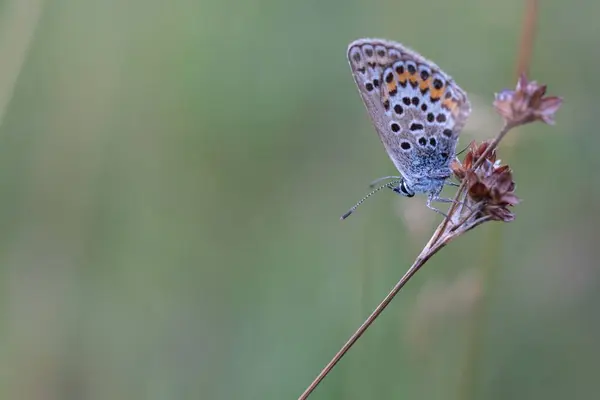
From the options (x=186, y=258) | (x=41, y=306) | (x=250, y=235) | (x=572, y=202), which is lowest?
(x=41, y=306)

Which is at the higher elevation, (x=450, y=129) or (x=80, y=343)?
(x=450, y=129)

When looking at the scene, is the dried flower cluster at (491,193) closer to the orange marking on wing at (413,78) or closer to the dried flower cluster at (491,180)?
the dried flower cluster at (491,180)

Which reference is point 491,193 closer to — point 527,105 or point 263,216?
point 527,105

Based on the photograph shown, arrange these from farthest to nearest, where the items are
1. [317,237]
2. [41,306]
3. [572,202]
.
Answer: [317,237] < [572,202] < [41,306]

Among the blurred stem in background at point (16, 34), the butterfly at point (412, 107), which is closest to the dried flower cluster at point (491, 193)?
the butterfly at point (412, 107)

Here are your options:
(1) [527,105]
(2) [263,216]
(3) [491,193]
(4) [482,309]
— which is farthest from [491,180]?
(2) [263,216]

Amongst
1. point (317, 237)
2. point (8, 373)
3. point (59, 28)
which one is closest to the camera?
point (8, 373)

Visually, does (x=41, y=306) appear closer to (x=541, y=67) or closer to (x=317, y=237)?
(x=317, y=237)

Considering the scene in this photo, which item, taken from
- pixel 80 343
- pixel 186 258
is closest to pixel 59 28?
pixel 186 258
